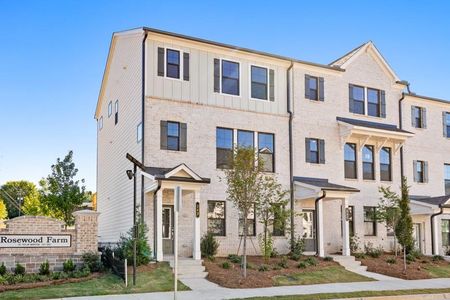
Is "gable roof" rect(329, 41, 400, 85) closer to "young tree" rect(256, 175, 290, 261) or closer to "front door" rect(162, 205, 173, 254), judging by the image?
"young tree" rect(256, 175, 290, 261)

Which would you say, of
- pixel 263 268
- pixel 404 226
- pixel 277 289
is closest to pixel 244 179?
pixel 263 268

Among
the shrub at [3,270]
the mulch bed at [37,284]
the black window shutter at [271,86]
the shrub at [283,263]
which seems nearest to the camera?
the mulch bed at [37,284]

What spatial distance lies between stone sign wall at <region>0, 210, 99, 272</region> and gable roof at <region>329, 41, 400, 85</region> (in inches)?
626

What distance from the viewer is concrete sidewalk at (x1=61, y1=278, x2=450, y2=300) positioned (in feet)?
50.0

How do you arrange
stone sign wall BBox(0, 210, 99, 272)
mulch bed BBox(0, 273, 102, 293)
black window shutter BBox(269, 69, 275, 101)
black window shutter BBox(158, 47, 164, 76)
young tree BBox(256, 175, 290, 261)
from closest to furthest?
mulch bed BBox(0, 273, 102, 293), stone sign wall BBox(0, 210, 99, 272), young tree BBox(256, 175, 290, 261), black window shutter BBox(158, 47, 164, 76), black window shutter BBox(269, 69, 275, 101)

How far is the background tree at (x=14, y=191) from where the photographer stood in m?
68.9

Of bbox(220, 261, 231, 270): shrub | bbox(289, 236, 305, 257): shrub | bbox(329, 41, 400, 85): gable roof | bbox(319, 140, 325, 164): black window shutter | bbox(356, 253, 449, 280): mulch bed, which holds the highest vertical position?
bbox(329, 41, 400, 85): gable roof

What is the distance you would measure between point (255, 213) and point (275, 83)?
6.56 metres

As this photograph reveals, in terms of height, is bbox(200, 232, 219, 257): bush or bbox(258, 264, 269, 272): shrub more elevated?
bbox(200, 232, 219, 257): bush

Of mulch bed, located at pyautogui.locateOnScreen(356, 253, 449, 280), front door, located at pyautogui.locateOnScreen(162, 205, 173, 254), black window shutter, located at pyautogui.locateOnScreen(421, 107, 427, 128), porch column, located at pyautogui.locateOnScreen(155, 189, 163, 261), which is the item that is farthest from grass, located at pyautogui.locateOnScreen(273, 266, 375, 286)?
black window shutter, located at pyautogui.locateOnScreen(421, 107, 427, 128)

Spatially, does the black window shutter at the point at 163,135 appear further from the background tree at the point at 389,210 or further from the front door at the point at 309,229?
the background tree at the point at 389,210

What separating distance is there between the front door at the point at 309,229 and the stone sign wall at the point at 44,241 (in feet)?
34.6

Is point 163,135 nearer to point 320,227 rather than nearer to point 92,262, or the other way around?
point 92,262

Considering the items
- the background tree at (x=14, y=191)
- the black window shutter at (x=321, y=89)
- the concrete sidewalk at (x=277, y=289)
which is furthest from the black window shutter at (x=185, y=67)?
the background tree at (x=14, y=191)
